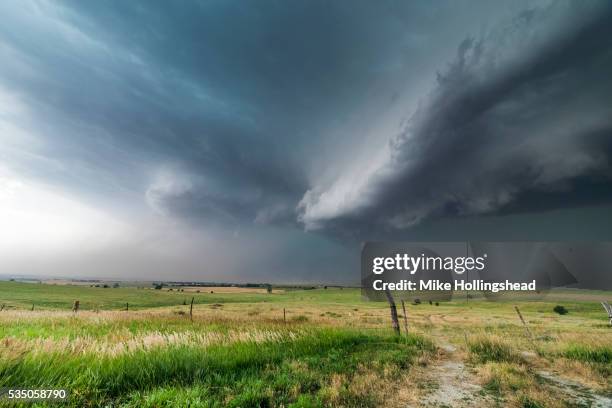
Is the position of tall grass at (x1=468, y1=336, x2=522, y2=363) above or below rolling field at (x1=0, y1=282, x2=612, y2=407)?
below

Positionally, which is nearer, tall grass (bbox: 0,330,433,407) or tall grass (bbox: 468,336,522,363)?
tall grass (bbox: 0,330,433,407)

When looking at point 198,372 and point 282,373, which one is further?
point 282,373

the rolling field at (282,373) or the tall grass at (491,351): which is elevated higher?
the rolling field at (282,373)

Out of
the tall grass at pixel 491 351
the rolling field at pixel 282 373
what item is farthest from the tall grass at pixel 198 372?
the tall grass at pixel 491 351

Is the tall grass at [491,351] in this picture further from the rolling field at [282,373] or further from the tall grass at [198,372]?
the tall grass at [198,372]

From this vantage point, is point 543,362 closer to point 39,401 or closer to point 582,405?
point 582,405

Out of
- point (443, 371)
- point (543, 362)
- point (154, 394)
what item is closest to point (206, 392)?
point (154, 394)

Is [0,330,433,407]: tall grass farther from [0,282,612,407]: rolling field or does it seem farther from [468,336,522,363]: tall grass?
[468,336,522,363]: tall grass

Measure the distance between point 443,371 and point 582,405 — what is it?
356 centimetres

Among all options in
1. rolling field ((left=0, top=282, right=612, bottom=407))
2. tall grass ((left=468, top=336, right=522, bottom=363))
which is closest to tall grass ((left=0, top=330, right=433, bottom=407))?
rolling field ((left=0, top=282, right=612, bottom=407))

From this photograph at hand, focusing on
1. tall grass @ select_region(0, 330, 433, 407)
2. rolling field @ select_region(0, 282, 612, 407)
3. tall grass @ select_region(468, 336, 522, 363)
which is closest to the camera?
tall grass @ select_region(0, 330, 433, 407)

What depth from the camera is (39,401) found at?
15.7ft

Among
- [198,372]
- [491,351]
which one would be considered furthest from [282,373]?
[491,351]

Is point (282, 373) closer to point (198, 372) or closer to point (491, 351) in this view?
point (198, 372)
